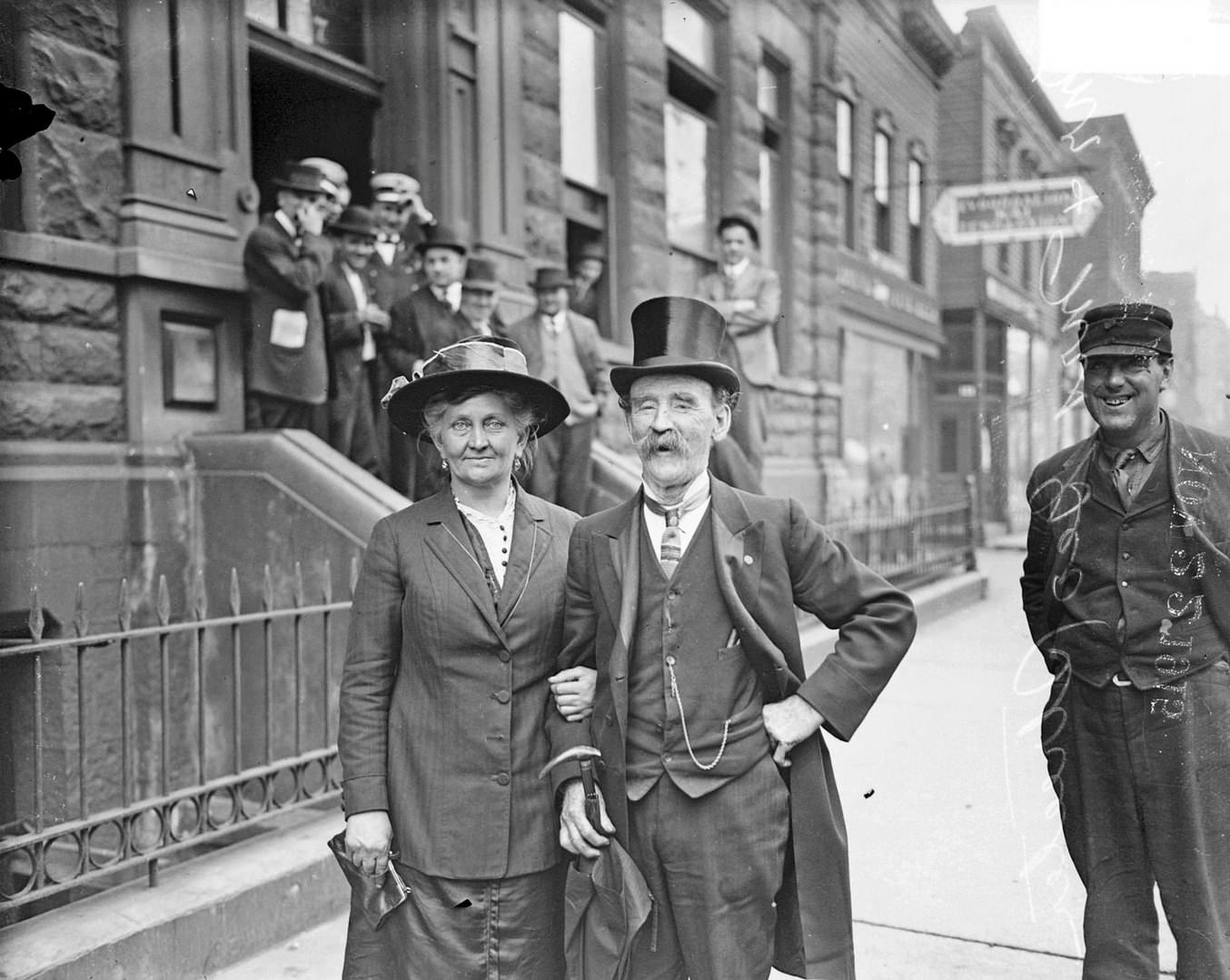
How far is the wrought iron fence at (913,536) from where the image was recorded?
26.4 ft

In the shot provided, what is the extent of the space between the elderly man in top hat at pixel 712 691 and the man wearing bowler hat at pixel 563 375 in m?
3.97

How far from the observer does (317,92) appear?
22.7 ft

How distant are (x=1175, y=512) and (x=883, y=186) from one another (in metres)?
5.03

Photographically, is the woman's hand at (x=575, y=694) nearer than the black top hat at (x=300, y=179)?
Yes

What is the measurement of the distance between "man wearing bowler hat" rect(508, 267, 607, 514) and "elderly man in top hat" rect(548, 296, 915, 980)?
3972 mm

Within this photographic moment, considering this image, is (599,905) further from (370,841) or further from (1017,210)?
(1017,210)

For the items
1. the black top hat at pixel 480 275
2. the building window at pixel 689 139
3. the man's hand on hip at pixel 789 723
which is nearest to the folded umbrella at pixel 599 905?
the man's hand on hip at pixel 789 723

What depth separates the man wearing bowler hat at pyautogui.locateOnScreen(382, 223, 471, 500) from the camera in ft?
19.9

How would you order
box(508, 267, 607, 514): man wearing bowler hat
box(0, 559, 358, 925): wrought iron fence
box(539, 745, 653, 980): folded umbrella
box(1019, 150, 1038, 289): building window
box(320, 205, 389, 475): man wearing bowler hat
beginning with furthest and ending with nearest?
box(508, 267, 607, 514): man wearing bowler hat
box(320, 205, 389, 475): man wearing bowler hat
box(1019, 150, 1038, 289): building window
box(0, 559, 358, 925): wrought iron fence
box(539, 745, 653, 980): folded umbrella

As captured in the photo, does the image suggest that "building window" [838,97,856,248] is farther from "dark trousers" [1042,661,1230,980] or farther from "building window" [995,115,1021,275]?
"dark trousers" [1042,661,1230,980]

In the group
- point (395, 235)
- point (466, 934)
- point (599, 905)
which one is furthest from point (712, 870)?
point (395, 235)

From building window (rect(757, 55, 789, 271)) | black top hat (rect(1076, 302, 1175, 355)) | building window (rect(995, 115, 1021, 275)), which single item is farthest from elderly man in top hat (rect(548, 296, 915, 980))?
building window (rect(757, 55, 789, 271))

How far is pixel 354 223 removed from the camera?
612cm

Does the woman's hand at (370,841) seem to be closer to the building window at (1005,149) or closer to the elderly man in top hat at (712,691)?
the elderly man in top hat at (712,691)
